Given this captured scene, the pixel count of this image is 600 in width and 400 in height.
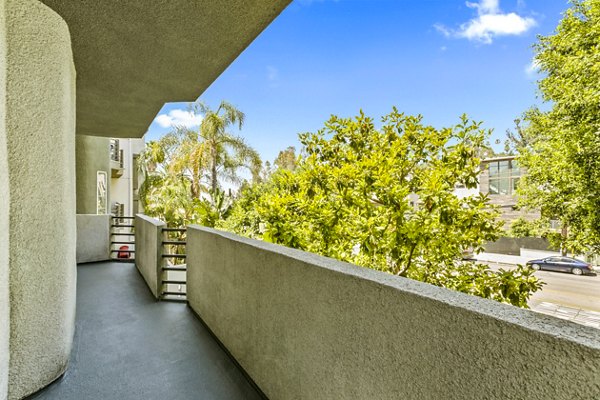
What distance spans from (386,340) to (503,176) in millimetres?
25011

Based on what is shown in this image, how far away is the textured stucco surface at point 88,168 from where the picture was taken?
873cm

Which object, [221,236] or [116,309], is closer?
[221,236]

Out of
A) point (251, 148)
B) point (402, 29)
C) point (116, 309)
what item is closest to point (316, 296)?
point (116, 309)

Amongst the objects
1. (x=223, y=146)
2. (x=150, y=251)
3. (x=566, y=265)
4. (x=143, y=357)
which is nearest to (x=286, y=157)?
(x=223, y=146)

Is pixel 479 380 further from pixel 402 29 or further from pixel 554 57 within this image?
pixel 402 29

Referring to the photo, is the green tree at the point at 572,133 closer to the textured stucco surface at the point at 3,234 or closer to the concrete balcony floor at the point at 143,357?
the concrete balcony floor at the point at 143,357

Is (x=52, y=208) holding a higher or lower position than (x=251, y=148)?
lower

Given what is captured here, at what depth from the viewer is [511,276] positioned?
3885 mm

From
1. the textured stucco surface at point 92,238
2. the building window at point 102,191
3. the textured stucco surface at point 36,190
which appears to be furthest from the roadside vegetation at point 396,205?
the building window at point 102,191

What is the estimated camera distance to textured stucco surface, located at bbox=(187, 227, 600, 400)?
929 millimetres

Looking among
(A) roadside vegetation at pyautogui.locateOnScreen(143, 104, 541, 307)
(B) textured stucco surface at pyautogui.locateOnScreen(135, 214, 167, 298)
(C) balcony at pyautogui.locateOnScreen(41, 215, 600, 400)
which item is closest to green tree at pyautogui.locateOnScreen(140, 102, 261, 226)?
(B) textured stucco surface at pyautogui.locateOnScreen(135, 214, 167, 298)

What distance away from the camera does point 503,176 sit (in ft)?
72.2

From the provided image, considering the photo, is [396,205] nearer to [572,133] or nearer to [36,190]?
[36,190]

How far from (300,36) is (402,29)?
770 cm
